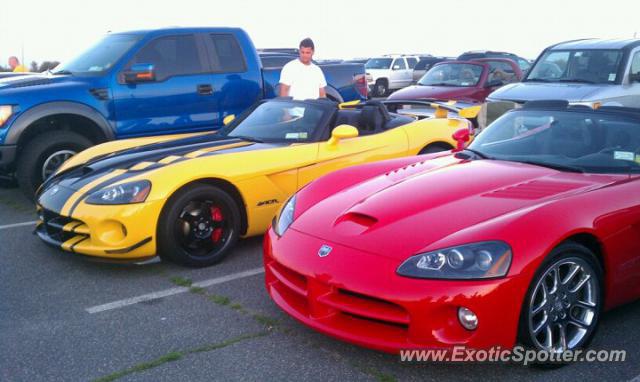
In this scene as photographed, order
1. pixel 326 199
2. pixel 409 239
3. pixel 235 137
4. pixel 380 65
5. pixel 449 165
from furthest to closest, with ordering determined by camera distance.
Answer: pixel 380 65, pixel 235 137, pixel 449 165, pixel 326 199, pixel 409 239

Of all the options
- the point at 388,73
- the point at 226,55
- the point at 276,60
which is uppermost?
the point at 226,55

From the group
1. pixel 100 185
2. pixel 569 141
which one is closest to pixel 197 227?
pixel 100 185

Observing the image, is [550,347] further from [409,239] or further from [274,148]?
[274,148]

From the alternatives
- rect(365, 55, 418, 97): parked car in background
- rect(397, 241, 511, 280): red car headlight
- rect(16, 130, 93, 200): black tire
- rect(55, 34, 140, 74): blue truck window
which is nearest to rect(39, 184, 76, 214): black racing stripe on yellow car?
rect(16, 130, 93, 200): black tire

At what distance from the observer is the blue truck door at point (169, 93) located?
23.8ft

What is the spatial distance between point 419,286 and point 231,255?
245 centimetres

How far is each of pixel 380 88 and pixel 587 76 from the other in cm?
1574

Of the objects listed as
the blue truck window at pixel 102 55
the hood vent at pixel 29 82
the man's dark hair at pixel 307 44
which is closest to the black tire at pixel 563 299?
the man's dark hair at pixel 307 44

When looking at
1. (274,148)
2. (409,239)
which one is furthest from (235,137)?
(409,239)

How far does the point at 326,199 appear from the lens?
13.4 ft

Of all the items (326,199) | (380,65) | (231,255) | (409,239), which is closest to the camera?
(409,239)

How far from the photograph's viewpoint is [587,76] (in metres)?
9.30

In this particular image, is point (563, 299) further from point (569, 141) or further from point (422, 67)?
point (422, 67)

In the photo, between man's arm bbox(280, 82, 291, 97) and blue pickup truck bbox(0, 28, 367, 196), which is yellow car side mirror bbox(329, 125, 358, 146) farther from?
blue pickup truck bbox(0, 28, 367, 196)
